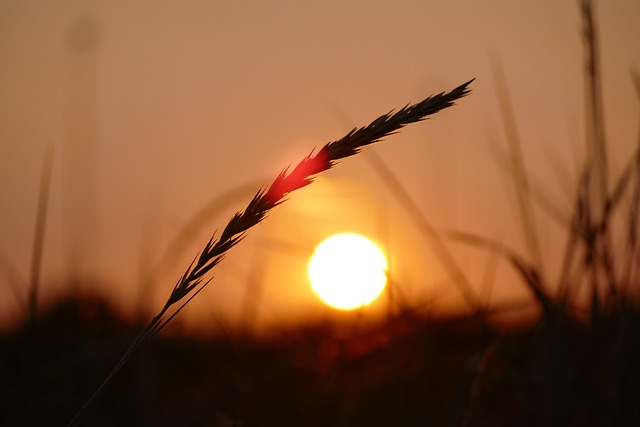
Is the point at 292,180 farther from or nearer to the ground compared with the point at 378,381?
farther from the ground

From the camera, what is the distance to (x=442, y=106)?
2.16 feet

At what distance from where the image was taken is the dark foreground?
1.34 m

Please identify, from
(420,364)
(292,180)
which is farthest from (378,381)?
(292,180)

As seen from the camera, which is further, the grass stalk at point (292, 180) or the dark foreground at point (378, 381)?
the dark foreground at point (378, 381)

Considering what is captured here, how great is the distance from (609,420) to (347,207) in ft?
4.35

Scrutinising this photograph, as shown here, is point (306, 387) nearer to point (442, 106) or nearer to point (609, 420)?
point (609, 420)

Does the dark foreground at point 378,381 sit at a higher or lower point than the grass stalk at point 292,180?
lower

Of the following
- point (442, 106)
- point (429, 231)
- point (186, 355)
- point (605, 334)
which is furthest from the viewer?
point (186, 355)

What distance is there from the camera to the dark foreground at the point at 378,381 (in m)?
1.34

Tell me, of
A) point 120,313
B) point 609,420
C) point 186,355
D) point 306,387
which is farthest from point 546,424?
point 120,313

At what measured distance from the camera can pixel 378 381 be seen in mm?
2154

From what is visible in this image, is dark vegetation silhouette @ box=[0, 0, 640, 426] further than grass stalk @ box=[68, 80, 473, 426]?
Yes

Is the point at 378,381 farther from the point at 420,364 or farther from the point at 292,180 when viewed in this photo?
the point at 292,180

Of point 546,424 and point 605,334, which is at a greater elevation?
point 605,334
